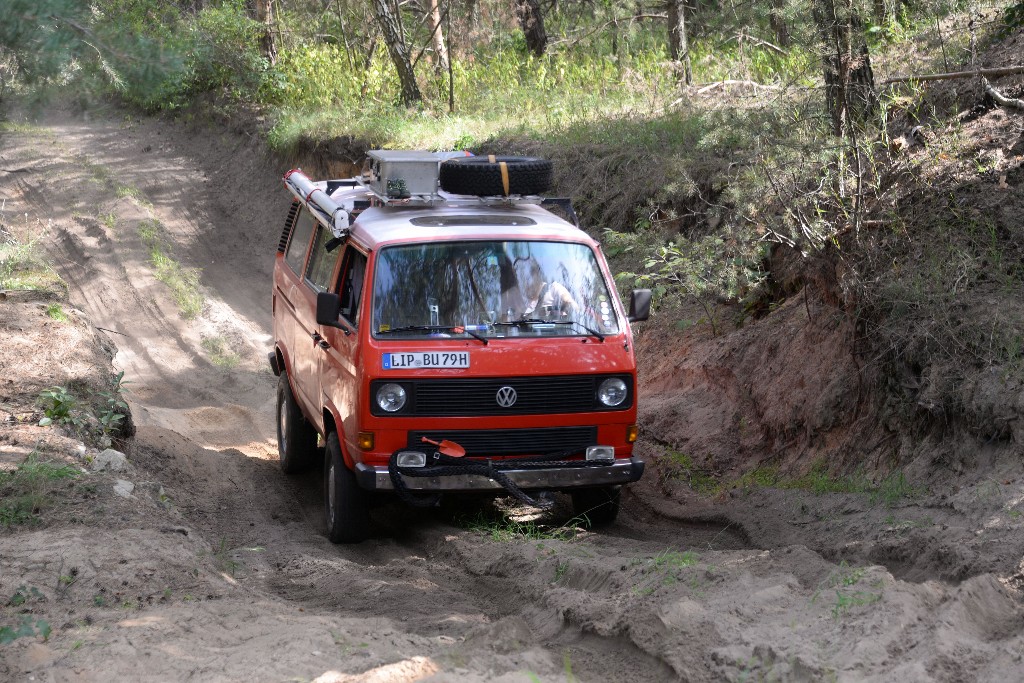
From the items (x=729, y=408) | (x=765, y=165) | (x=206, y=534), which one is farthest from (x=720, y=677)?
(x=765, y=165)

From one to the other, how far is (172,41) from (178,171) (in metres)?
15.9

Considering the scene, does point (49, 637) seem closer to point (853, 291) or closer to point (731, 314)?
point (853, 291)

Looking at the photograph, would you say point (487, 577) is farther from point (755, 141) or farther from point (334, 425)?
point (755, 141)

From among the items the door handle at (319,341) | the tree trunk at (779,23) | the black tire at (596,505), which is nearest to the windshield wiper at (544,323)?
the black tire at (596,505)

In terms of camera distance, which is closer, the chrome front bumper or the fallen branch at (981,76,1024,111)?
the chrome front bumper

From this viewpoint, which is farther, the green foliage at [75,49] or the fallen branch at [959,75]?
the fallen branch at [959,75]

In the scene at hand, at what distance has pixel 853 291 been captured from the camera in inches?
312

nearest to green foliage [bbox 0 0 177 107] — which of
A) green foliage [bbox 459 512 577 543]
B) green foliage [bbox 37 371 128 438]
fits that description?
green foliage [bbox 37 371 128 438]

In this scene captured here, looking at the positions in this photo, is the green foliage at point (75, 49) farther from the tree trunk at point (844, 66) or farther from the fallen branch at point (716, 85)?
the fallen branch at point (716, 85)

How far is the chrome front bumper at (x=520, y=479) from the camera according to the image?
261 inches

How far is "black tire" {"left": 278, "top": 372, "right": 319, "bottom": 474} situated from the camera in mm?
9086

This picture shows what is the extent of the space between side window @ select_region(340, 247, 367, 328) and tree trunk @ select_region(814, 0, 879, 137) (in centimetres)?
438

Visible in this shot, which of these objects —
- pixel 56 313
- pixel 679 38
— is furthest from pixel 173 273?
pixel 679 38

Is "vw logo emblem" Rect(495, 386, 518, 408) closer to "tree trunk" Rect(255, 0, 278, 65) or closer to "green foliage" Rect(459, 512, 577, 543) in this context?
"green foliage" Rect(459, 512, 577, 543)
